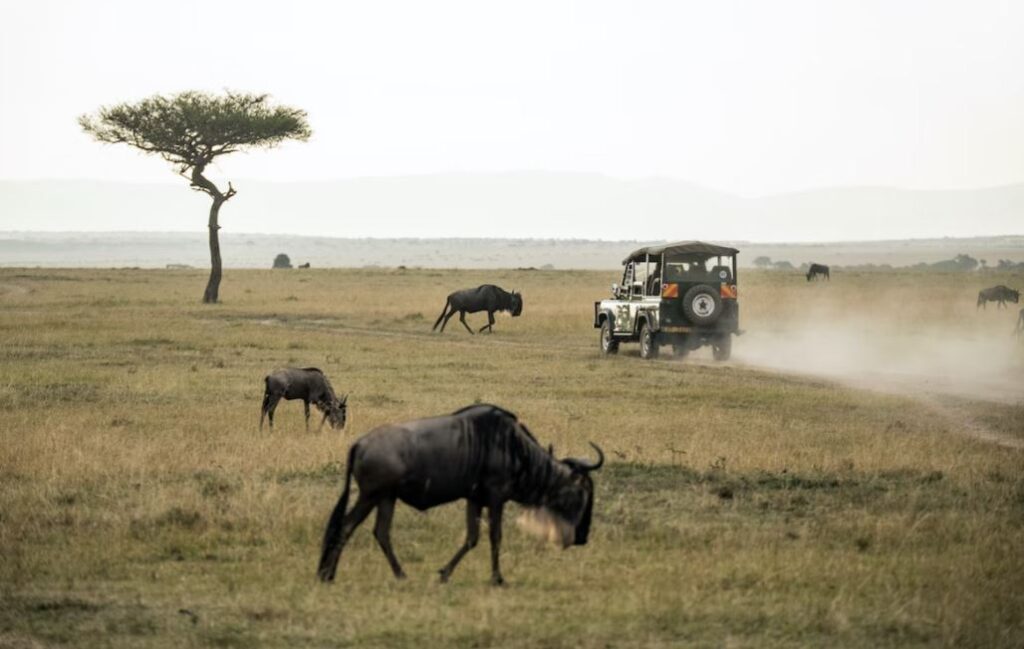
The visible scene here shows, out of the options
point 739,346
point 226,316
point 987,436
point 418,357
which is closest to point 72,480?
point 987,436

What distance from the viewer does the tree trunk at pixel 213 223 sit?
57750 millimetres

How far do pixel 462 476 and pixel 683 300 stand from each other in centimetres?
2147

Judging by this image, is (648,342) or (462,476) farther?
(648,342)

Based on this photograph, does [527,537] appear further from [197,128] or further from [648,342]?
[197,128]

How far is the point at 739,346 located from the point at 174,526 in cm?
2620

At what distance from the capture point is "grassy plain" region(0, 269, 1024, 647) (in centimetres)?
953

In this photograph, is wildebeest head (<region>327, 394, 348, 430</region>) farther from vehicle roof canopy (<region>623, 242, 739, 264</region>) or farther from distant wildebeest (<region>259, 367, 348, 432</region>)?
vehicle roof canopy (<region>623, 242, 739, 264</region>)

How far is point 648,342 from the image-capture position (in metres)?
31.8

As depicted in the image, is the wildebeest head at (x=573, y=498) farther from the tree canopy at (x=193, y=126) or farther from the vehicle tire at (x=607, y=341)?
the tree canopy at (x=193, y=126)

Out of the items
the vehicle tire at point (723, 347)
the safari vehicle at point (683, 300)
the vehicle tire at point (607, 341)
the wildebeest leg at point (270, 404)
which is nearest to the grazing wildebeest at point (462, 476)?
the wildebeest leg at point (270, 404)

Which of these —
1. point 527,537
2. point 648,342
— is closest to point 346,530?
point 527,537

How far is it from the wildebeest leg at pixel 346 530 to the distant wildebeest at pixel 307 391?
27.7ft

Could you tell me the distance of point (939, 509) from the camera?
13.8 m

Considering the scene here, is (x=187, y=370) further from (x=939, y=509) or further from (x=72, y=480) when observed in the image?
(x=939, y=509)
